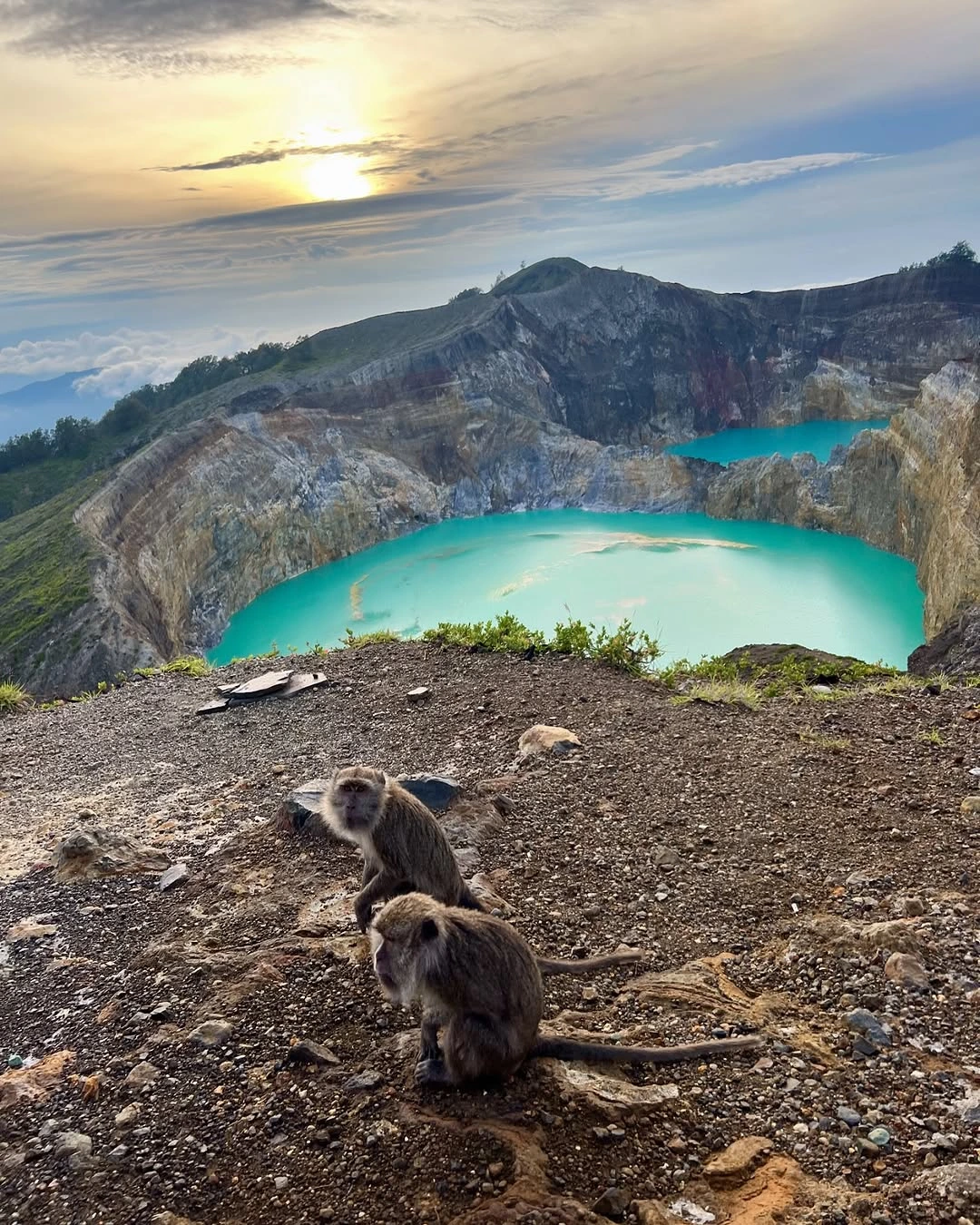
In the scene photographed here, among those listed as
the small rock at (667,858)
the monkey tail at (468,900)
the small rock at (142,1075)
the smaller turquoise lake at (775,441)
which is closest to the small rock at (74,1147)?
the small rock at (142,1075)

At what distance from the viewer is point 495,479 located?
54969 millimetres

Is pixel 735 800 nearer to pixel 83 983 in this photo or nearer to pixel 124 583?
pixel 83 983

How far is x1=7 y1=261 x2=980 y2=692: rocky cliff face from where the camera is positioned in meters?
33.3

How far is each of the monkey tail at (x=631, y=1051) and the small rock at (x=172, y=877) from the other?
3.87 m

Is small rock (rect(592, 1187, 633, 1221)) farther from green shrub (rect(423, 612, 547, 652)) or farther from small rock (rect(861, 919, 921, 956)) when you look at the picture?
green shrub (rect(423, 612, 547, 652))

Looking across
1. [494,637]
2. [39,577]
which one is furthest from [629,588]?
[39,577]

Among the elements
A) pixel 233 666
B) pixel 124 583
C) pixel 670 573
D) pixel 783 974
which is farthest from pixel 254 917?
pixel 670 573

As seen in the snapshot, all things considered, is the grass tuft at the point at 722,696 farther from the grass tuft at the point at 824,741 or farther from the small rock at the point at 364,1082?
the small rock at the point at 364,1082

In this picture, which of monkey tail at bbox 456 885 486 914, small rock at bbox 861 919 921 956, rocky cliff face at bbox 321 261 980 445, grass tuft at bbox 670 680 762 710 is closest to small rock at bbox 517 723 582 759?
grass tuft at bbox 670 680 762 710

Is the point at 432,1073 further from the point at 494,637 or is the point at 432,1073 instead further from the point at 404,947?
the point at 494,637

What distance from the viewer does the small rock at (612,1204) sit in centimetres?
328

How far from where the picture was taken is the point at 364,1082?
411 cm

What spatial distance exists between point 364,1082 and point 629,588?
3132cm

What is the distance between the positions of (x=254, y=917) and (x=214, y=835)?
7.32 ft
